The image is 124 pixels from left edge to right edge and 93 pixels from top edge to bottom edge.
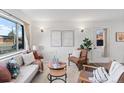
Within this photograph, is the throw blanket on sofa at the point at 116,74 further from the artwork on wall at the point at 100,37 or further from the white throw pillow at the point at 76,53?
the artwork on wall at the point at 100,37

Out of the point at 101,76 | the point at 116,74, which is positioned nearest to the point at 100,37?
the point at 101,76

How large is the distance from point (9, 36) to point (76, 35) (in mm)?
2797

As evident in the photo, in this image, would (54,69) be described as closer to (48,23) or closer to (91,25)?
(48,23)

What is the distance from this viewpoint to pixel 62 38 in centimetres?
559

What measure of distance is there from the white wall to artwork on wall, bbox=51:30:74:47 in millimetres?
130

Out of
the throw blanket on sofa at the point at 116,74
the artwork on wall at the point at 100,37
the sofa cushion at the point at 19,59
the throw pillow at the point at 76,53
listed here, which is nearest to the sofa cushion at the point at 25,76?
the sofa cushion at the point at 19,59

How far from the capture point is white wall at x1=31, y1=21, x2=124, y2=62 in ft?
17.7

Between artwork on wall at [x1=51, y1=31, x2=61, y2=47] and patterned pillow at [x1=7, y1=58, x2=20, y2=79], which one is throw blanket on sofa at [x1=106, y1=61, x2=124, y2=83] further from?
artwork on wall at [x1=51, y1=31, x2=61, y2=47]

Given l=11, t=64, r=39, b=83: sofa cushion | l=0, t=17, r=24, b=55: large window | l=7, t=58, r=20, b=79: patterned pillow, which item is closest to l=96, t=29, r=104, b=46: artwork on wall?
l=0, t=17, r=24, b=55: large window

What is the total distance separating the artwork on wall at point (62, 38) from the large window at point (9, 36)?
1530mm

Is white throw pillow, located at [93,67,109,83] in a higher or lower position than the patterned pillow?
lower

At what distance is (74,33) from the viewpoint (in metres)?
5.57
